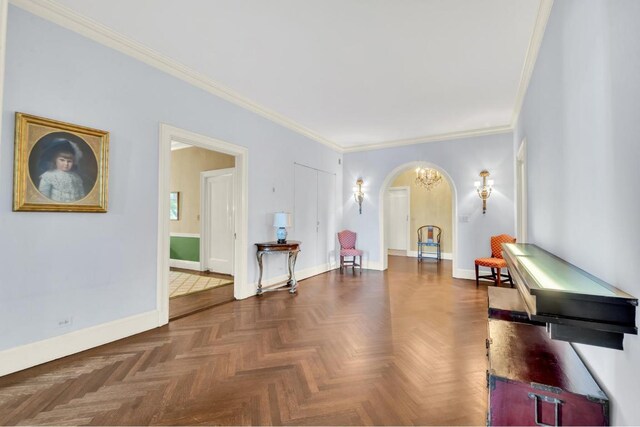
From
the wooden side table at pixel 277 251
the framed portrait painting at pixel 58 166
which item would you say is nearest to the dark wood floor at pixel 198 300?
the wooden side table at pixel 277 251

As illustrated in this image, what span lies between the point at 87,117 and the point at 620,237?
3796mm

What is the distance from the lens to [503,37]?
2799mm

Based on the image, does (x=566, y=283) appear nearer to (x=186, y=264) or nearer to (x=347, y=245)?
(x=347, y=245)

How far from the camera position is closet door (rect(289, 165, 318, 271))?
5.54 metres

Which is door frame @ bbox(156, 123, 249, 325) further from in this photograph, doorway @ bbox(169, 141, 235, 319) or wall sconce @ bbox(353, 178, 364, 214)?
wall sconce @ bbox(353, 178, 364, 214)

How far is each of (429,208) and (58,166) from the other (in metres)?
8.40

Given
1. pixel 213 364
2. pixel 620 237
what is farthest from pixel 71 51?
pixel 620 237

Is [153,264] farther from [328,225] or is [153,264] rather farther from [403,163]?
[403,163]

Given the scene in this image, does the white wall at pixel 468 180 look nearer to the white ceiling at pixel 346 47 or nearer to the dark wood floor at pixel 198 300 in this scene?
the white ceiling at pixel 346 47

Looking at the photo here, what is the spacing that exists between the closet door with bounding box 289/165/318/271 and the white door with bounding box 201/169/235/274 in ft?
4.73

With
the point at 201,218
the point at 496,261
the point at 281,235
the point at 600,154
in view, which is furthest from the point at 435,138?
the point at 201,218

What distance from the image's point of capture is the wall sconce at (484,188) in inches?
217

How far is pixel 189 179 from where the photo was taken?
6.78 meters

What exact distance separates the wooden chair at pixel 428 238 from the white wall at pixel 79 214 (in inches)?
258
